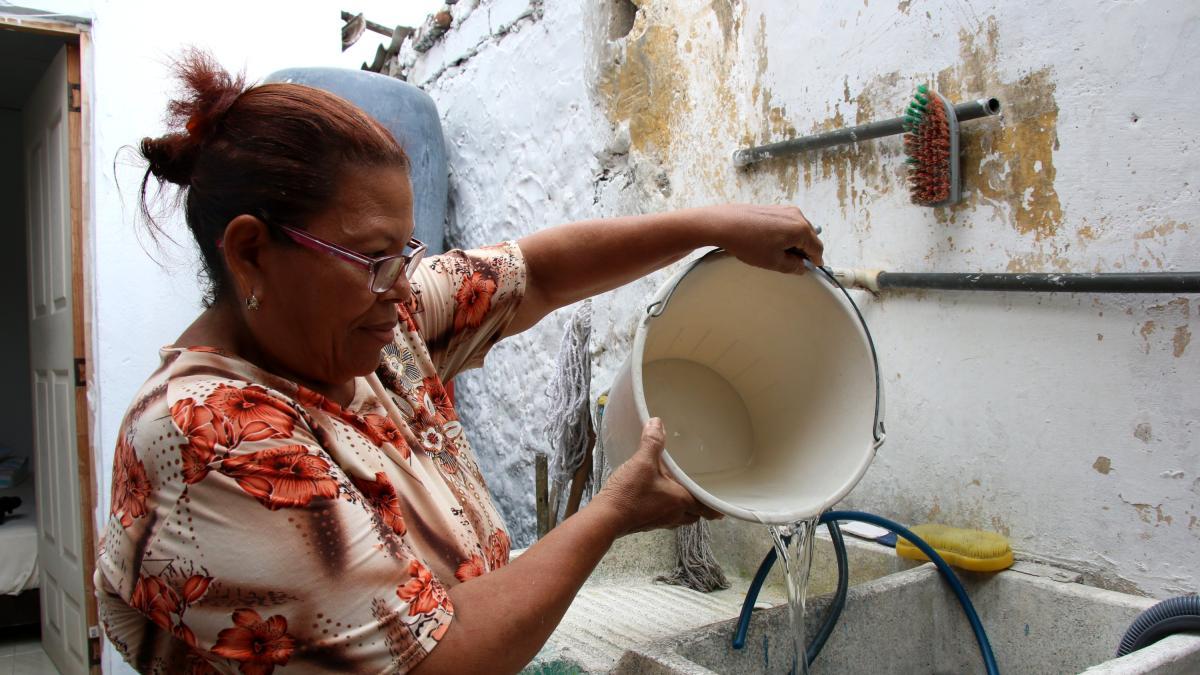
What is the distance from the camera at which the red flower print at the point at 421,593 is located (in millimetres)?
869

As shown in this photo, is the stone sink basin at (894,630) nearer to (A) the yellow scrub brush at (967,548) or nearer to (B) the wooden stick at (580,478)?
(A) the yellow scrub brush at (967,548)

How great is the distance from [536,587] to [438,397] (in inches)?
17.3

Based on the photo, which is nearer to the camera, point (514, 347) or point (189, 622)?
point (189, 622)

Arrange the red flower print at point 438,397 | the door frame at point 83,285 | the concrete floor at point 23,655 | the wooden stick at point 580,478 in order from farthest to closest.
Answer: the concrete floor at point 23,655, the door frame at point 83,285, the wooden stick at point 580,478, the red flower print at point 438,397

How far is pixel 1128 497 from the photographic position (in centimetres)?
155

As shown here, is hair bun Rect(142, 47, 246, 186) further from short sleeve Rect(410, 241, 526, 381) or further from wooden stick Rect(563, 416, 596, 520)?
wooden stick Rect(563, 416, 596, 520)

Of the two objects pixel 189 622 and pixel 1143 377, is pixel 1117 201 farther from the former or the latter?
pixel 189 622

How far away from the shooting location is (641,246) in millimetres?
1459

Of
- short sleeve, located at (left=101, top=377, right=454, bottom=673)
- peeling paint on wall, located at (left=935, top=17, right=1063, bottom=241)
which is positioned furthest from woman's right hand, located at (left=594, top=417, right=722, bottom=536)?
peeling paint on wall, located at (left=935, top=17, right=1063, bottom=241)

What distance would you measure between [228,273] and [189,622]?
0.38m

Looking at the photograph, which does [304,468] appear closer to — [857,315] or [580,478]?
[857,315]

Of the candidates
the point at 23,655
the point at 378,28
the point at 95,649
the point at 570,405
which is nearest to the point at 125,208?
the point at 95,649

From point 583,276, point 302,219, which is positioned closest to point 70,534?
point 583,276

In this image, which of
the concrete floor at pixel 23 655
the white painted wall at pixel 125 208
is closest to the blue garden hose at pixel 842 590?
A: the white painted wall at pixel 125 208
